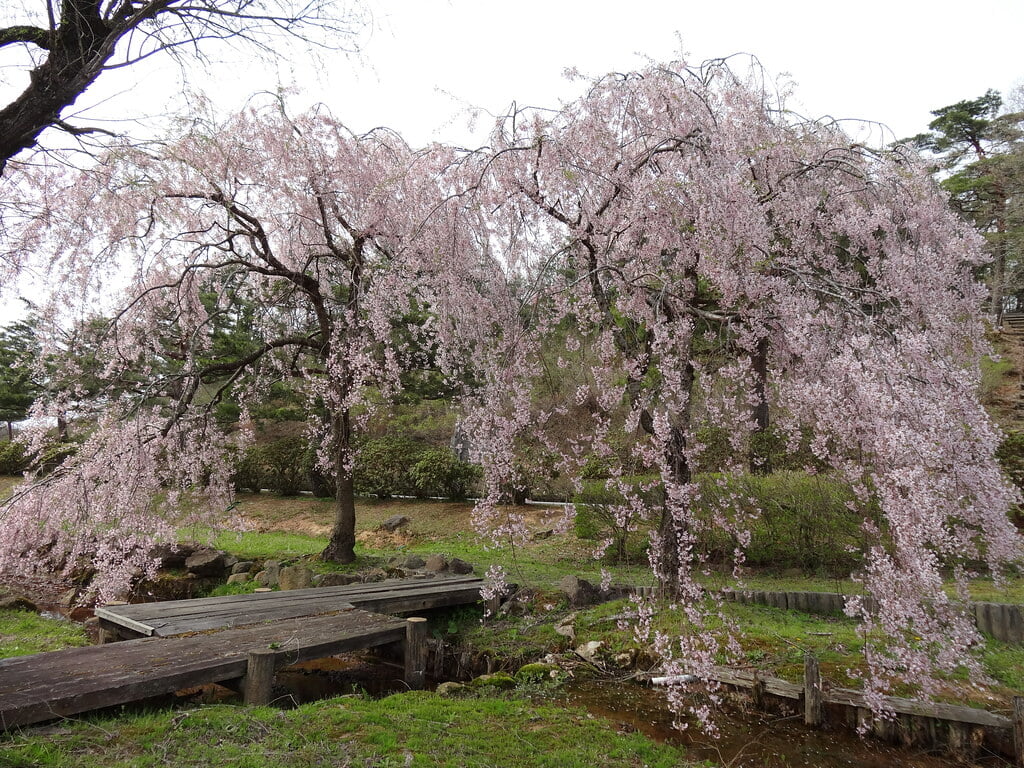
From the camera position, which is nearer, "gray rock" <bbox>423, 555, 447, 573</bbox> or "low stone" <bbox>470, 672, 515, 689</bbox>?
"low stone" <bbox>470, 672, 515, 689</bbox>

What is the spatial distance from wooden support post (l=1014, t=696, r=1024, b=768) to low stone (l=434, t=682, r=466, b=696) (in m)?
4.10

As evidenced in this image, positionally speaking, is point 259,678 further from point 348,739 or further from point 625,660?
point 625,660

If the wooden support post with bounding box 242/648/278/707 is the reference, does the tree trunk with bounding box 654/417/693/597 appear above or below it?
above

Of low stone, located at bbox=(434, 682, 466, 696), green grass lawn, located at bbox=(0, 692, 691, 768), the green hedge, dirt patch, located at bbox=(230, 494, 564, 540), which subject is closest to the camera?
green grass lawn, located at bbox=(0, 692, 691, 768)

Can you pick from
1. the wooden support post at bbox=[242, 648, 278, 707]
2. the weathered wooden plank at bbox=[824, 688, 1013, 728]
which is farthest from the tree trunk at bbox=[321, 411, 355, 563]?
the weathered wooden plank at bbox=[824, 688, 1013, 728]

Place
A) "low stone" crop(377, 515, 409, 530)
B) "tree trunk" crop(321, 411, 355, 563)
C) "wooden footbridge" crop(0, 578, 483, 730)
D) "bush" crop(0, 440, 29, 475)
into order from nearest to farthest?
"wooden footbridge" crop(0, 578, 483, 730) < "tree trunk" crop(321, 411, 355, 563) < "low stone" crop(377, 515, 409, 530) < "bush" crop(0, 440, 29, 475)

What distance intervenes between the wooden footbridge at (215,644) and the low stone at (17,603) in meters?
2.89

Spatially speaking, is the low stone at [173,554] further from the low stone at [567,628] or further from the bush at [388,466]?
the low stone at [567,628]

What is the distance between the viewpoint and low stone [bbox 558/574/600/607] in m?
6.87

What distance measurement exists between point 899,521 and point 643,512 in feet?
6.61

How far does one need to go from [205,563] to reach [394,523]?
4.05 meters

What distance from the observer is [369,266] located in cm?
782

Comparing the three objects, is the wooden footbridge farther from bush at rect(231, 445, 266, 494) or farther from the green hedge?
bush at rect(231, 445, 266, 494)

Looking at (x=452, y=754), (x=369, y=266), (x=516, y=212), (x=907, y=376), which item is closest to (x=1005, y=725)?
(x=907, y=376)
